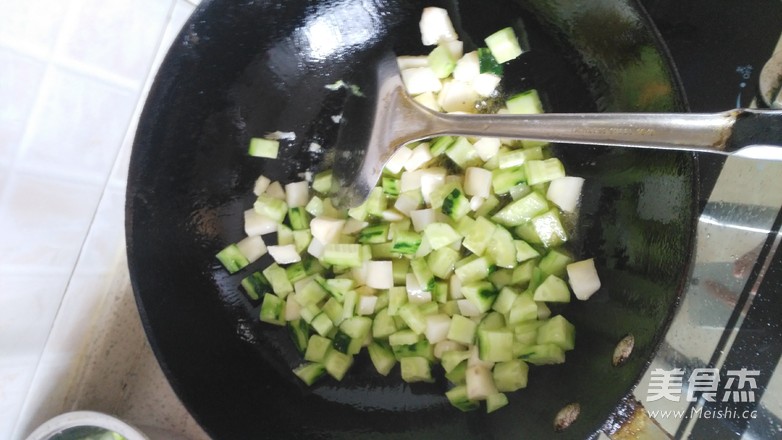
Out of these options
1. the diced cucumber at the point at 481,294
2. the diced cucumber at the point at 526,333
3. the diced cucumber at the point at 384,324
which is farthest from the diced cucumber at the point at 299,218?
the diced cucumber at the point at 526,333

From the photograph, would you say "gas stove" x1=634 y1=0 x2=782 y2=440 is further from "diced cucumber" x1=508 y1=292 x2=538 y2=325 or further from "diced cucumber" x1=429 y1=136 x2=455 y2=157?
"diced cucumber" x1=429 y1=136 x2=455 y2=157

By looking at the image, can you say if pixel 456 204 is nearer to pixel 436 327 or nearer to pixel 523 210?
pixel 523 210

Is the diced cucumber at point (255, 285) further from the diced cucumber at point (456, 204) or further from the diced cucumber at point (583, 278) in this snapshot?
the diced cucumber at point (583, 278)

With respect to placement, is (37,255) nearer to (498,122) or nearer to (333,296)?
(333,296)

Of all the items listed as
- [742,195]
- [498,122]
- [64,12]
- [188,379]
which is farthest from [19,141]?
[742,195]

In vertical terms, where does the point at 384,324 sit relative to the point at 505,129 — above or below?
below

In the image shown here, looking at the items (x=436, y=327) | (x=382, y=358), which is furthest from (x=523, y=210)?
(x=382, y=358)

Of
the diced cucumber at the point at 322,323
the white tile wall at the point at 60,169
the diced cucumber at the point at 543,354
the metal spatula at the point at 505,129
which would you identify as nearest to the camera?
the metal spatula at the point at 505,129
